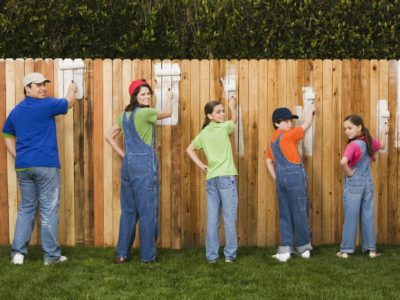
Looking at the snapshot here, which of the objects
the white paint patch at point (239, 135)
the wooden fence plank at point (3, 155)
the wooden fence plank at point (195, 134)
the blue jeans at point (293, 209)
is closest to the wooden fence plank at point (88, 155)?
the wooden fence plank at point (3, 155)

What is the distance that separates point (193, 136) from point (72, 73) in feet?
4.93

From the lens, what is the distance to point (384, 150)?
24.8ft

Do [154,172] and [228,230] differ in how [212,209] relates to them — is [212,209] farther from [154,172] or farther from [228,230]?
[154,172]

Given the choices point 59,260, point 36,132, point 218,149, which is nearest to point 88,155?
point 36,132

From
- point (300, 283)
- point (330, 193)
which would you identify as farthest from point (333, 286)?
point (330, 193)

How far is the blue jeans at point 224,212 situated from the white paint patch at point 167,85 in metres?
0.99

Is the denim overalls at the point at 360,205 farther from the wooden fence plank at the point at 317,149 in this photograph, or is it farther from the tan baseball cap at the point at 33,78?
the tan baseball cap at the point at 33,78

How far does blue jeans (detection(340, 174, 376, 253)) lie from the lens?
22.7ft

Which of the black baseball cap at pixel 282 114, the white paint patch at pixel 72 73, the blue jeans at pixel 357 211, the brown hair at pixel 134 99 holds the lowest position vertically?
the blue jeans at pixel 357 211

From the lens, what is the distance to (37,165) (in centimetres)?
663

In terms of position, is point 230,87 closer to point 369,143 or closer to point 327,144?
point 327,144

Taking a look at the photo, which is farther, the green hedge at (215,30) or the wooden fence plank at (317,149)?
the green hedge at (215,30)

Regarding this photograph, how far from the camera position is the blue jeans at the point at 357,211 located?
691 centimetres

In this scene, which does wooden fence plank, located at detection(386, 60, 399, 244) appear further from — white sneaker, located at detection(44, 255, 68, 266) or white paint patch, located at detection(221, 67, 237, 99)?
white sneaker, located at detection(44, 255, 68, 266)
